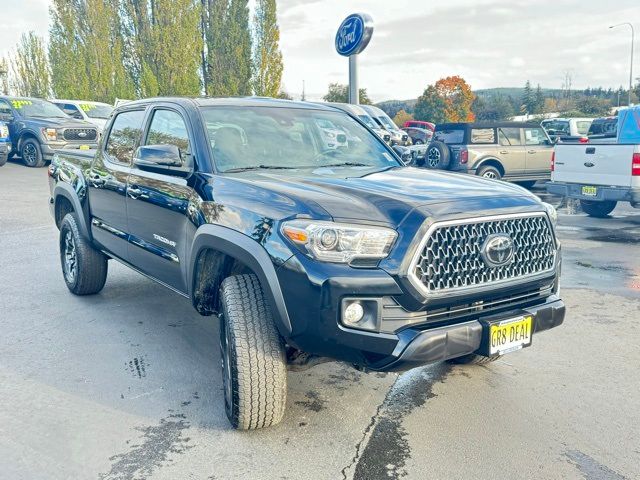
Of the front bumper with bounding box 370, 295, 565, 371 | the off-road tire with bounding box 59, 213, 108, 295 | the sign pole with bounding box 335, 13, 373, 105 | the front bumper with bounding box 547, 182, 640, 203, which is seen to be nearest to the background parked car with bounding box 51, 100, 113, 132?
the sign pole with bounding box 335, 13, 373, 105

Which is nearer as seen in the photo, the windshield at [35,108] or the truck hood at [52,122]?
the truck hood at [52,122]

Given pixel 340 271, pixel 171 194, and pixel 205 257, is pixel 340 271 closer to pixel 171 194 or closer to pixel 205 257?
pixel 205 257

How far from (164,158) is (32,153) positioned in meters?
14.9

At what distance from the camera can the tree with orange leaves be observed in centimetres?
7650

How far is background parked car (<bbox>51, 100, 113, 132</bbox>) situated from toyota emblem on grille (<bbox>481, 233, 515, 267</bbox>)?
61.7 ft

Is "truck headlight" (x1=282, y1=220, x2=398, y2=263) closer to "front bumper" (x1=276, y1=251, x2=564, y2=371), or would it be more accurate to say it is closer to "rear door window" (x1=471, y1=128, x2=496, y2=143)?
"front bumper" (x1=276, y1=251, x2=564, y2=371)

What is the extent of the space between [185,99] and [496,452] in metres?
2.95

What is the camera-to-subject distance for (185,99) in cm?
429

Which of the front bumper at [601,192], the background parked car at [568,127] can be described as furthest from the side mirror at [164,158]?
the background parked car at [568,127]

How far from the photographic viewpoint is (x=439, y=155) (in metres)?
14.5

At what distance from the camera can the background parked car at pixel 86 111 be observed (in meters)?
20.1

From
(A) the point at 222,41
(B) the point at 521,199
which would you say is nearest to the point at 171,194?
(B) the point at 521,199

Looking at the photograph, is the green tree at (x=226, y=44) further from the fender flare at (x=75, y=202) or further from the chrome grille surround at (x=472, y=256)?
the chrome grille surround at (x=472, y=256)

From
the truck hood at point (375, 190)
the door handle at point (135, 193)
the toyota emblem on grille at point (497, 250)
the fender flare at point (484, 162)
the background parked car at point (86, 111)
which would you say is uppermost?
the background parked car at point (86, 111)
